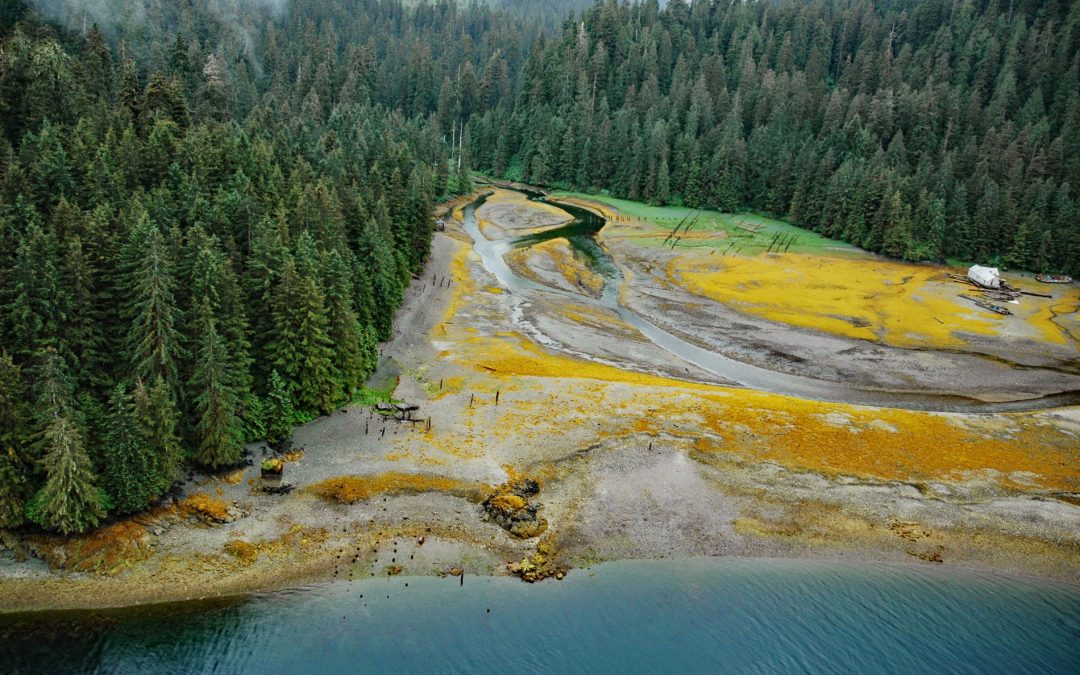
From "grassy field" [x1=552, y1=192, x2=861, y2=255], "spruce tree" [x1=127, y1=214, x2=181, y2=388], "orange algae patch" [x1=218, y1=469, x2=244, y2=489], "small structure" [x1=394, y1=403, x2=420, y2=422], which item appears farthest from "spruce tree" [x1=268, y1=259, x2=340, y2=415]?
"grassy field" [x1=552, y1=192, x2=861, y2=255]

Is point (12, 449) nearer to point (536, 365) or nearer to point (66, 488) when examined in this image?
point (66, 488)

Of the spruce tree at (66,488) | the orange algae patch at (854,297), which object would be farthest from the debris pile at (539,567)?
the orange algae patch at (854,297)

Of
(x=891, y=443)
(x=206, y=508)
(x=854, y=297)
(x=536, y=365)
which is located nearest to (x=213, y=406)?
(x=206, y=508)

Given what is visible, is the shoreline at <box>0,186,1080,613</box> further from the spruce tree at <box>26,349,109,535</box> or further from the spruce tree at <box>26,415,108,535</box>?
the spruce tree at <box>26,349,109,535</box>

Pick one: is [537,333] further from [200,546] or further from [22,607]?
[22,607]

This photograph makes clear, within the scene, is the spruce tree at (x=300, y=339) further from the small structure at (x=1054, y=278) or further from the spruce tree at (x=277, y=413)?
the small structure at (x=1054, y=278)
